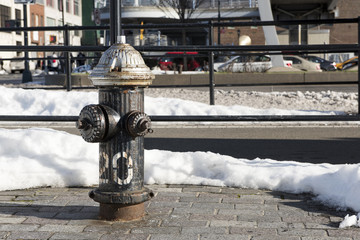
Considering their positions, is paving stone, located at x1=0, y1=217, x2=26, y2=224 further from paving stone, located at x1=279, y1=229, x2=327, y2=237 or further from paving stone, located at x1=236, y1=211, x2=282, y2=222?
paving stone, located at x1=279, y1=229, x2=327, y2=237

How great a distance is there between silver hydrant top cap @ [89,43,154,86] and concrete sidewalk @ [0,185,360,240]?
0.89 m

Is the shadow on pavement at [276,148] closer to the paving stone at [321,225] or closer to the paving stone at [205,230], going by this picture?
the paving stone at [321,225]

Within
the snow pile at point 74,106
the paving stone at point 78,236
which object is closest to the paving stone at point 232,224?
the paving stone at point 78,236

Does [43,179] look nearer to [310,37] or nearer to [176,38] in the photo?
[310,37]

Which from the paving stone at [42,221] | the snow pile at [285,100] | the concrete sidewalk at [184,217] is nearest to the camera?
the concrete sidewalk at [184,217]

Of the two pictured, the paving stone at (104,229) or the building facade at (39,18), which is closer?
the paving stone at (104,229)

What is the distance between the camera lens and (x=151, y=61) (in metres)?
34.0

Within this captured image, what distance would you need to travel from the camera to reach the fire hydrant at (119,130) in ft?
13.1

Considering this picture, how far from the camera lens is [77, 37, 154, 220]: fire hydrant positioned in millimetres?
3998

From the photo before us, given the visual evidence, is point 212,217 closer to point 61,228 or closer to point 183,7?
point 61,228

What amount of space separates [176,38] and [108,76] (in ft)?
184

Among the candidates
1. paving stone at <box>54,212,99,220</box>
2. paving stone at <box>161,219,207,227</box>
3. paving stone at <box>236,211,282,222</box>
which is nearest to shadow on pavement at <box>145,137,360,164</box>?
paving stone at <box>236,211,282,222</box>

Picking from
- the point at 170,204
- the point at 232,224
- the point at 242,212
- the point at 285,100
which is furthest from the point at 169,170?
the point at 285,100

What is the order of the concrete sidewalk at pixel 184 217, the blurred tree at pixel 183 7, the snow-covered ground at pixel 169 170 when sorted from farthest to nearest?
the blurred tree at pixel 183 7
the snow-covered ground at pixel 169 170
the concrete sidewalk at pixel 184 217
